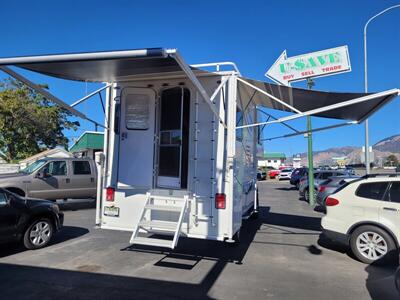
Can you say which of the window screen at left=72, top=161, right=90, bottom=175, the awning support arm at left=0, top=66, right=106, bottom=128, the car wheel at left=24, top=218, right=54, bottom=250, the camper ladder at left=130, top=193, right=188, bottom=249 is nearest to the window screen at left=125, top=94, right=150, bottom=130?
the awning support arm at left=0, top=66, right=106, bottom=128

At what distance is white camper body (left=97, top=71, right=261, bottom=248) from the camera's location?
21.4 ft

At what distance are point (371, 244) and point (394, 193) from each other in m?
1.05

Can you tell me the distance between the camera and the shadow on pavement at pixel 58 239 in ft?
24.8

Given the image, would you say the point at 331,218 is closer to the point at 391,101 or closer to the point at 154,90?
the point at 391,101

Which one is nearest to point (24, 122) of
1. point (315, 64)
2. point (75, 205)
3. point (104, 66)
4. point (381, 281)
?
point (75, 205)

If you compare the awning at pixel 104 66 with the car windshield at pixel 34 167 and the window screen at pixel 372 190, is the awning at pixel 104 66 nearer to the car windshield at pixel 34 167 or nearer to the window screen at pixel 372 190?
the window screen at pixel 372 190

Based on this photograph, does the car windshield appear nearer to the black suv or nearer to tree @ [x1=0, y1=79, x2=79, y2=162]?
the black suv

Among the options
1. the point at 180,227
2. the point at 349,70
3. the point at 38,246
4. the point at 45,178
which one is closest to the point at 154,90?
the point at 180,227

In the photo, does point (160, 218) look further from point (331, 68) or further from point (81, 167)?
point (331, 68)

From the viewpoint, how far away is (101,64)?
5930 millimetres

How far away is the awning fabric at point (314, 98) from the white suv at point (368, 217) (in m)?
1.42

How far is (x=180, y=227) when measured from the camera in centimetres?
620

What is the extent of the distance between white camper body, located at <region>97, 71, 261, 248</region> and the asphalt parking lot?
2.11 ft

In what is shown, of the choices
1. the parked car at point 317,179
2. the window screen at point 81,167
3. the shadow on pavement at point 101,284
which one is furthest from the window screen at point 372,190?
the parked car at point 317,179
